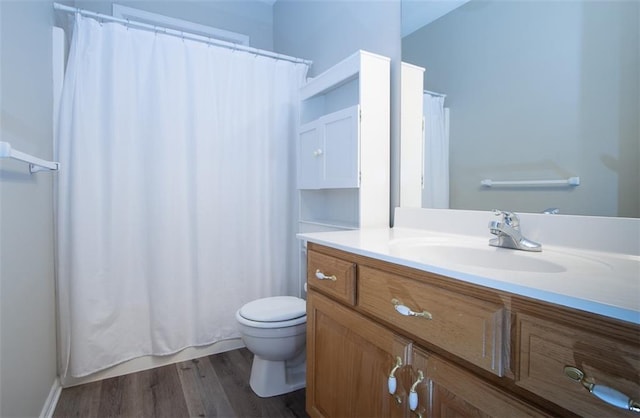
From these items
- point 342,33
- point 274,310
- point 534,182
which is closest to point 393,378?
point 534,182

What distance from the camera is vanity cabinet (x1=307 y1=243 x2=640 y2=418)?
1.73ft

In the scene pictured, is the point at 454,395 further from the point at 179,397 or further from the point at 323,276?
the point at 179,397

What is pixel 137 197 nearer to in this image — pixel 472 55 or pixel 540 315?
pixel 472 55

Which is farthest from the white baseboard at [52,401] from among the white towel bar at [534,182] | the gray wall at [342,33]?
the white towel bar at [534,182]

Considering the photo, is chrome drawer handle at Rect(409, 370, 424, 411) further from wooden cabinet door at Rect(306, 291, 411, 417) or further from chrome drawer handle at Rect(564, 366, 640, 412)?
chrome drawer handle at Rect(564, 366, 640, 412)

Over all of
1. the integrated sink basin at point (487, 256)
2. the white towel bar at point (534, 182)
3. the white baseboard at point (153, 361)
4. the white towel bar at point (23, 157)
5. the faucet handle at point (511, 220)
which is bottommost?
the white baseboard at point (153, 361)

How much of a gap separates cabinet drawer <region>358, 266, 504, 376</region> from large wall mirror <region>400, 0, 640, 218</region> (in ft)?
1.85

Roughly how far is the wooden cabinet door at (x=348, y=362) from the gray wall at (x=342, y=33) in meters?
0.72

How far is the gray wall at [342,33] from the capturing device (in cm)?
164

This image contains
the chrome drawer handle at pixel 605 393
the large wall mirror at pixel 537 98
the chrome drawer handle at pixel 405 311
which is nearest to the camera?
the chrome drawer handle at pixel 605 393

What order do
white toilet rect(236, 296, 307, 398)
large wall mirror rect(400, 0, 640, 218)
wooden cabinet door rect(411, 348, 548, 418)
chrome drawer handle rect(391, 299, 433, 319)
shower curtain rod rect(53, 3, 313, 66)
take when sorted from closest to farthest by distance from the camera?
wooden cabinet door rect(411, 348, 548, 418) < chrome drawer handle rect(391, 299, 433, 319) < large wall mirror rect(400, 0, 640, 218) < white toilet rect(236, 296, 307, 398) < shower curtain rod rect(53, 3, 313, 66)

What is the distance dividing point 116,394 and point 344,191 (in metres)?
1.59

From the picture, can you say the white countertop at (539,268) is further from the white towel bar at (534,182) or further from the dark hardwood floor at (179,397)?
the dark hardwood floor at (179,397)

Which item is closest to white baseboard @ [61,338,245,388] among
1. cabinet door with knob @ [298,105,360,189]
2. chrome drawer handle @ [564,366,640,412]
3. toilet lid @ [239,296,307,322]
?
toilet lid @ [239,296,307,322]
